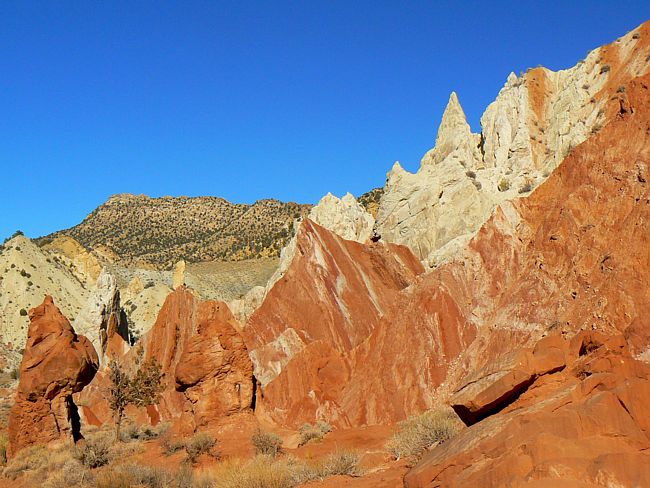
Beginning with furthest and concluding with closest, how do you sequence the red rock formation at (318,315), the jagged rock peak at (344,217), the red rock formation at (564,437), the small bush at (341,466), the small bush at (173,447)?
the jagged rock peak at (344,217), the red rock formation at (318,315), the small bush at (173,447), the small bush at (341,466), the red rock formation at (564,437)

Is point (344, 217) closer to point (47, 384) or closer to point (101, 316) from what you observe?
point (101, 316)

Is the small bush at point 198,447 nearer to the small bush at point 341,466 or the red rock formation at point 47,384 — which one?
the small bush at point 341,466

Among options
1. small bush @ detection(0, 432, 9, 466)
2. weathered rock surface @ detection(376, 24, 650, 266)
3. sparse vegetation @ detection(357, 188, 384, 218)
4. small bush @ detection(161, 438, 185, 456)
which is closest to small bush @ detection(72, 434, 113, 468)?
small bush @ detection(161, 438, 185, 456)

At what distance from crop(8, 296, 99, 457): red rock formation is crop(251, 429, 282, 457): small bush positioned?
9547mm

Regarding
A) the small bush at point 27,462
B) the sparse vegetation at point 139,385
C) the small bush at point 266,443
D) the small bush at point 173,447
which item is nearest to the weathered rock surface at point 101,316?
the sparse vegetation at point 139,385

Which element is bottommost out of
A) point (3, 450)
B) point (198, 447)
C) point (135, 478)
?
point (135, 478)

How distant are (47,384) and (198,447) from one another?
8.79 meters

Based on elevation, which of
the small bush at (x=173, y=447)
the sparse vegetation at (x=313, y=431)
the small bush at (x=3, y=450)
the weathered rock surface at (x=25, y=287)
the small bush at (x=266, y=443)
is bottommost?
the sparse vegetation at (x=313, y=431)

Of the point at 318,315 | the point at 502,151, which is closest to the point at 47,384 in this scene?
the point at 318,315

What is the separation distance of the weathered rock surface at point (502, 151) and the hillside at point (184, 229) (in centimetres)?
5304

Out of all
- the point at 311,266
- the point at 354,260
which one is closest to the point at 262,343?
the point at 311,266

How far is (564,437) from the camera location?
8125mm

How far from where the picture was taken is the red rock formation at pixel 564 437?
292 inches

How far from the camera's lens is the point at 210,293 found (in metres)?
80.9
